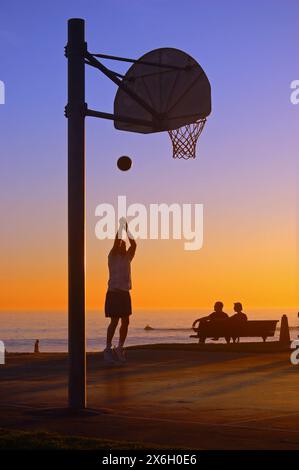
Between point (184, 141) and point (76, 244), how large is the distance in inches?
239

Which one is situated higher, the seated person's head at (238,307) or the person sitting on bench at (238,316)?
the seated person's head at (238,307)

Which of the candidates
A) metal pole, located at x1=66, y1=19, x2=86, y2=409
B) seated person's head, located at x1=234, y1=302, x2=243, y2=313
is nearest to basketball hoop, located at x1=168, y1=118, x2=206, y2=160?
metal pole, located at x1=66, y1=19, x2=86, y2=409

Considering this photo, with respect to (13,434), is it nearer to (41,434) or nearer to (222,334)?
(41,434)

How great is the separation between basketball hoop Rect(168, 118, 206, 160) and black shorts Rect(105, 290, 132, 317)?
2.67 metres

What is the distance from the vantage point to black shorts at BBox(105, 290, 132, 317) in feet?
60.4

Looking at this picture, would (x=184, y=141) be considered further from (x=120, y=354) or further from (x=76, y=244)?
(x=76, y=244)

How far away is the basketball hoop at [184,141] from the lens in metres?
16.9

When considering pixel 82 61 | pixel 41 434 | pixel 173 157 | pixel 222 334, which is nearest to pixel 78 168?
pixel 82 61

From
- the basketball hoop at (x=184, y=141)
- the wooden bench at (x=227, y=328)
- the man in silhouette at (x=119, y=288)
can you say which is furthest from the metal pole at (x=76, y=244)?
the wooden bench at (x=227, y=328)

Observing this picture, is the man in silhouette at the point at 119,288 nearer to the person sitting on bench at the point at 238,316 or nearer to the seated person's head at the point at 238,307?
the person sitting on bench at the point at 238,316

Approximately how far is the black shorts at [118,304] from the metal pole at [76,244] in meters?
6.61

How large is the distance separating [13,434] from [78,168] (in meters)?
3.38

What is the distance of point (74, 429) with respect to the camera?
407 inches

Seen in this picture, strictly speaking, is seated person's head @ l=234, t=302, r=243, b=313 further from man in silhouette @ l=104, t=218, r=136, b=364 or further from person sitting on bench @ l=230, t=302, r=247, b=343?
man in silhouette @ l=104, t=218, r=136, b=364
